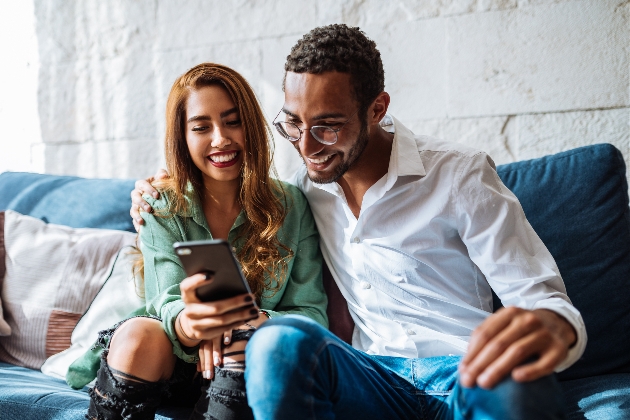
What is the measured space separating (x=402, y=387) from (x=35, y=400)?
0.86 m

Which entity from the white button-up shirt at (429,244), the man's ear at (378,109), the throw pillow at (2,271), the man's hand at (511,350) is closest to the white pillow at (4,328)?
the throw pillow at (2,271)

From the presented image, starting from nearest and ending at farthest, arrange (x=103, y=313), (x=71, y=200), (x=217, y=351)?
1. (x=217, y=351)
2. (x=103, y=313)
3. (x=71, y=200)

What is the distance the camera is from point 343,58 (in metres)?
1.44

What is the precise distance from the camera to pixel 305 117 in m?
1.42

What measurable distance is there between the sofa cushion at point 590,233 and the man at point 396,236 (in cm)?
26

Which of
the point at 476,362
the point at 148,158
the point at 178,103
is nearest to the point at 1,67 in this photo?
the point at 148,158

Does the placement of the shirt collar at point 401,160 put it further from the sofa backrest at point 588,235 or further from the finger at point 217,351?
the finger at point 217,351

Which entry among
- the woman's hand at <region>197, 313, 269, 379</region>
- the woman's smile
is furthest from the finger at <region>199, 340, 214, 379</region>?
the woman's smile

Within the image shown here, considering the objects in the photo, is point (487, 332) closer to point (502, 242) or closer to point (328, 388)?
point (328, 388)

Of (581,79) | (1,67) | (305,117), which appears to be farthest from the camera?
(1,67)

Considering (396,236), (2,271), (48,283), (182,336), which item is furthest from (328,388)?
(2,271)

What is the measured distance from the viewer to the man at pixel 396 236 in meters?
1.27

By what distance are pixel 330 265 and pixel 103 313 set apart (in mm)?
645

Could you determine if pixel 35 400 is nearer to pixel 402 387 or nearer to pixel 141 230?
pixel 141 230
